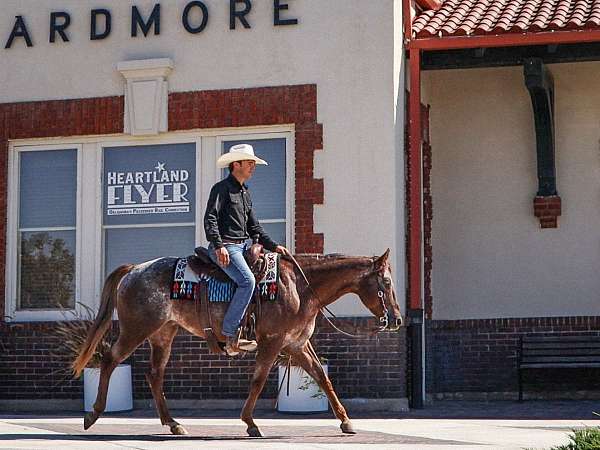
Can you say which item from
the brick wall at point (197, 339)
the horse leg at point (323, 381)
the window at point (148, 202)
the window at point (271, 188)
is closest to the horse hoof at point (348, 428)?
the horse leg at point (323, 381)

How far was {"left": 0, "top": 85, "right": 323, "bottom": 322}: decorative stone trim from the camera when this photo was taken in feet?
46.1

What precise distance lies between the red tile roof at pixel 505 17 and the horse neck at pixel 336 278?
170 inches

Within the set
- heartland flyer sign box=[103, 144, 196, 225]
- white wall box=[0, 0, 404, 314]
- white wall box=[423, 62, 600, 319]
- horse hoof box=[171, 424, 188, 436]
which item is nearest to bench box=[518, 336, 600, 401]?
white wall box=[423, 62, 600, 319]

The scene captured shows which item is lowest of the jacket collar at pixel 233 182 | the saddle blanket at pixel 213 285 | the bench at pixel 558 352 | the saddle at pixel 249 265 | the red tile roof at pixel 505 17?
the bench at pixel 558 352

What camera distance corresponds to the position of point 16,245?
49.5 feet

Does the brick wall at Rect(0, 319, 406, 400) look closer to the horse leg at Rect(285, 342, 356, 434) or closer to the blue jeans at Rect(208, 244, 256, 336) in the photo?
the horse leg at Rect(285, 342, 356, 434)

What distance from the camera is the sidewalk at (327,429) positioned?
380 inches

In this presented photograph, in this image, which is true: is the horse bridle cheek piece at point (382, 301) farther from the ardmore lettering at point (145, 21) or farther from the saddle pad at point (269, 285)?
the ardmore lettering at point (145, 21)

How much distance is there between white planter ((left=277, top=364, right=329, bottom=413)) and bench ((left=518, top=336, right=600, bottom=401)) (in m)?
2.70

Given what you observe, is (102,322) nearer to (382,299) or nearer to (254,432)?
(254,432)

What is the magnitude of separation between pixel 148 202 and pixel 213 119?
1.30 metres

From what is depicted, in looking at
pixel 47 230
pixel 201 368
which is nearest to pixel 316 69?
pixel 201 368

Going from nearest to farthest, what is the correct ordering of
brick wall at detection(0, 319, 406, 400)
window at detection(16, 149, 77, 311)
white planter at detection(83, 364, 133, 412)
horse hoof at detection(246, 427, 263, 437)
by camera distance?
1. horse hoof at detection(246, 427, 263, 437)
2. brick wall at detection(0, 319, 406, 400)
3. white planter at detection(83, 364, 133, 412)
4. window at detection(16, 149, 77, 311)

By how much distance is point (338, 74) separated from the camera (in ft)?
46.3
